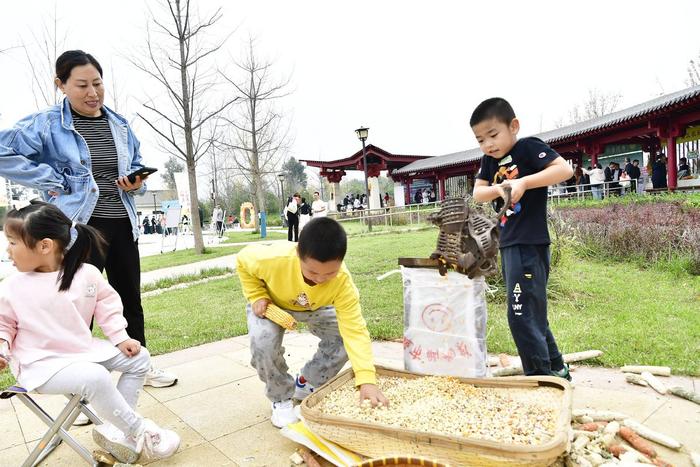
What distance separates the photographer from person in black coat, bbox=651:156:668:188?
13.2m

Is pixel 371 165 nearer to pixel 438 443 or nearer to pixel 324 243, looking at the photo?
pixel 324 243

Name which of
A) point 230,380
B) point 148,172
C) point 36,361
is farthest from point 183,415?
point 148,172

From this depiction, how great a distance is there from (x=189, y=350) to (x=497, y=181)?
2569mm

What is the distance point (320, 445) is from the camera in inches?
74.9

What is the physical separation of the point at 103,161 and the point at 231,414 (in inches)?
58.9

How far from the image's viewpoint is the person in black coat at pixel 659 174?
13.2 meters

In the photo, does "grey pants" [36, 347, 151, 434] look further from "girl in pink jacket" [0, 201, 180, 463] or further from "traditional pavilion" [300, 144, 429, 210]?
"traditional pavilion" [300, 144, 429, 210]

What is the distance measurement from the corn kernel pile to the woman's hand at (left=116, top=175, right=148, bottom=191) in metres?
1.51

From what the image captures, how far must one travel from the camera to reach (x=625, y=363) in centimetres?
283

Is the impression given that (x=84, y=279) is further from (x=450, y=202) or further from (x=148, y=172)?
(x=450, y=202)

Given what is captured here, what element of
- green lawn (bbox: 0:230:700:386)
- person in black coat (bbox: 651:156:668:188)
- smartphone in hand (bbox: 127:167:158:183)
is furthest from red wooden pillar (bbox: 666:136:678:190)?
smartphone in hand (bbox: 127:167:158:183)

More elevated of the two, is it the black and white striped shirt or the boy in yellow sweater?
the black and white striped shirt

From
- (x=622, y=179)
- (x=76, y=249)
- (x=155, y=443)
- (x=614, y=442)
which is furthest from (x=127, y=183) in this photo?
(x=622, y=179)

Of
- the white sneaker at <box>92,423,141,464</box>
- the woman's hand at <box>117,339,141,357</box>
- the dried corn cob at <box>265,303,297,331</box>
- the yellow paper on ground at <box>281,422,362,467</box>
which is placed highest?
the dried corn cob at <box>265,303,297,331</box>
